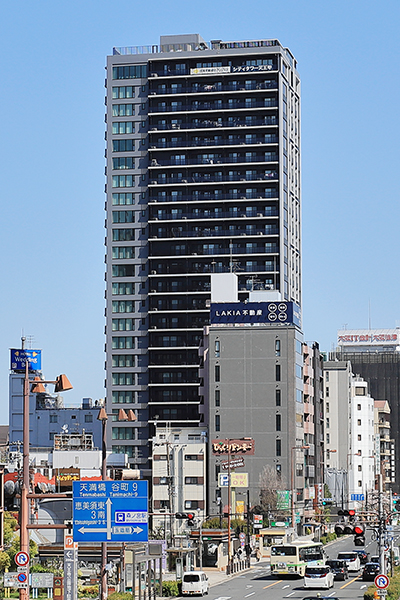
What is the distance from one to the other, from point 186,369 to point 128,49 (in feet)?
180

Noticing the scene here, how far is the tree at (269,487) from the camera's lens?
14775cm

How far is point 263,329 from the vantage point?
155 metres

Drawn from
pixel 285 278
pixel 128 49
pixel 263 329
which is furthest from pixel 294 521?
pixel 128 49

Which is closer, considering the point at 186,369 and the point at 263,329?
the point at 263,329

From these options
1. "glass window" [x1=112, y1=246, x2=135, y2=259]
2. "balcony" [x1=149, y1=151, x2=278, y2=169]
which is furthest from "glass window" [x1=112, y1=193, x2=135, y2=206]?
"glass window" [x1=112, y1=246, x2=135, y2=259]

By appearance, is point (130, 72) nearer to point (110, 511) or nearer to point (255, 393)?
point (255, 393)

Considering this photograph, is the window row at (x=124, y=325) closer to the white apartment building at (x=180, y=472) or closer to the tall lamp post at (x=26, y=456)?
the white apartment building at (x=180, y=472)

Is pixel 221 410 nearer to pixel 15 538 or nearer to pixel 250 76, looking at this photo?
pixel 250 76

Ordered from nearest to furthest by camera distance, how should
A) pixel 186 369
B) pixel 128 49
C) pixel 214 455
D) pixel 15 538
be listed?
pixel 15 538, pixel 214 455, pixel 186 369, pixel 128 49

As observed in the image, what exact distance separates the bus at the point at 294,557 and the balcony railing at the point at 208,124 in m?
93.3

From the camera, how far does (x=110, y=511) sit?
160ft

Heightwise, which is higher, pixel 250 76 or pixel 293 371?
A: pixel 250 76

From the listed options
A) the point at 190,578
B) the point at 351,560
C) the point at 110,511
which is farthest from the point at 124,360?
the point at 110,511

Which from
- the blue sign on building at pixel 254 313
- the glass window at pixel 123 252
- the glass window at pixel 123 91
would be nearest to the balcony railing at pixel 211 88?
the glass window at pixel 123 91
